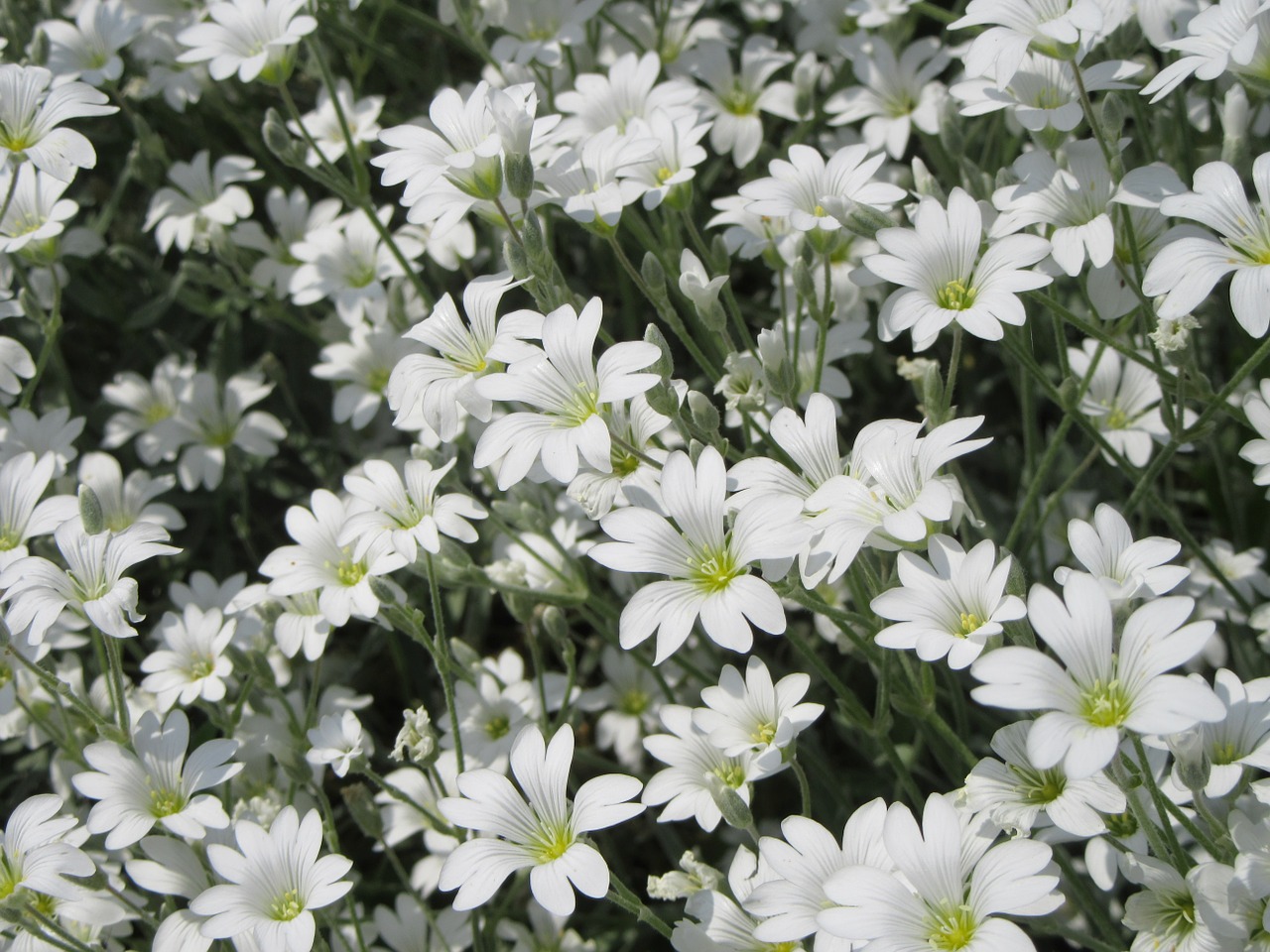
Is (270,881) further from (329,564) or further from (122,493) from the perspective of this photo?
(122,493)

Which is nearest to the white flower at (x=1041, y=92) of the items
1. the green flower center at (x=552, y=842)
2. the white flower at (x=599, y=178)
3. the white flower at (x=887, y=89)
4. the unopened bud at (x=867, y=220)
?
the unopened bud at (x=867, y=220)

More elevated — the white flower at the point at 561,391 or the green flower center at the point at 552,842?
the white flower at the point at 561,391

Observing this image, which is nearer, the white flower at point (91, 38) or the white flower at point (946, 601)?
the white flower at point (946, 601)

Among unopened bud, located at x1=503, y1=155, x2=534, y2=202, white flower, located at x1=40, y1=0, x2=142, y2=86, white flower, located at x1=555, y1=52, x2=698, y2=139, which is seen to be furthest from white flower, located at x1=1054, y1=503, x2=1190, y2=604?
white flower, located at x1=40, y1=0, x2=142, y2=86

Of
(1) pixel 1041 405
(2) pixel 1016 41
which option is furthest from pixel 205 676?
(1) pixel 1041 405

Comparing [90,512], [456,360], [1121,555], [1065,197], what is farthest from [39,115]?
[1121,555]

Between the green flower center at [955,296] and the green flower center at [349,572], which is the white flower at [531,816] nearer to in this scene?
the green flower center at [349,572]

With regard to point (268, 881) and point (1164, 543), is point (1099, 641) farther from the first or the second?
point (268, 881)
